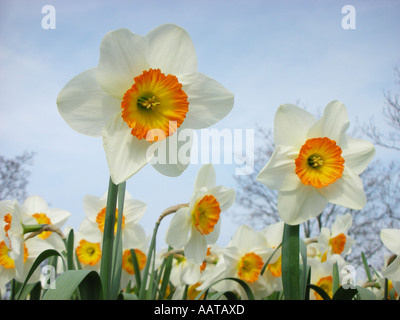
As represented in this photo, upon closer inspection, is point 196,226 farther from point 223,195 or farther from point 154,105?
point 154,105

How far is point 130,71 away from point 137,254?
1462 mm

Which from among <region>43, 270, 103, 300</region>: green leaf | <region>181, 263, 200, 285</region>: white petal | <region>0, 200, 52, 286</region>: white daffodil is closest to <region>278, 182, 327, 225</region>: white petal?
<region>43, 270, 103, 300</region>: green leaf

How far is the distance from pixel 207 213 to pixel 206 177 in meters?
0.20

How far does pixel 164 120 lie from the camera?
108cm

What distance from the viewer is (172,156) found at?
104 centimetres

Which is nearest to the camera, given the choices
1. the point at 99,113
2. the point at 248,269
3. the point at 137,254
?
the point at 99,113

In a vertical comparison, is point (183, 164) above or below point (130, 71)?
below

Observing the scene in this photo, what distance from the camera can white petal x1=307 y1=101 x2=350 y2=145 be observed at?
1394 millimetres

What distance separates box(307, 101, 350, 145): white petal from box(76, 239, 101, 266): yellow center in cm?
146

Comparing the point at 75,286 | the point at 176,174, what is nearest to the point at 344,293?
the point at 176,174

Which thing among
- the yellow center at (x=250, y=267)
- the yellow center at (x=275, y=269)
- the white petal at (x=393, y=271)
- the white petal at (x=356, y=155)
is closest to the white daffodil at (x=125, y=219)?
the yellow center at (x=250, y=267)

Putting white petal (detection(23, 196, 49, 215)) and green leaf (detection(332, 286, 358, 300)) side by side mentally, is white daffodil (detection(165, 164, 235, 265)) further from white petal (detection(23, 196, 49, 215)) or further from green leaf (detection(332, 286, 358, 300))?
white petal (detection(23, 196, 49, 215))
